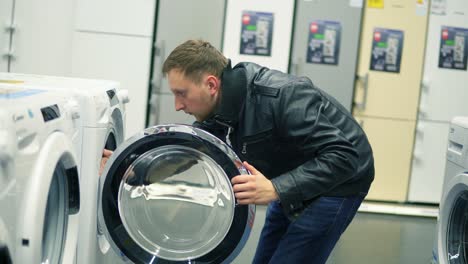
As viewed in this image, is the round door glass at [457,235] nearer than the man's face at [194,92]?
No

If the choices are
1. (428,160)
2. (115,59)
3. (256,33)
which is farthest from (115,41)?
(428,160)

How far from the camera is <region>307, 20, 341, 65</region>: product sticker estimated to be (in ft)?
16.9

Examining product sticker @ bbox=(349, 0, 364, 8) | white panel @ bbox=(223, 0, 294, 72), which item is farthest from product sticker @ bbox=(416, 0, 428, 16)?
white panel @ bbox=(223, 0, 294, 72)

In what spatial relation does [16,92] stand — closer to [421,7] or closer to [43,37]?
[43,37]

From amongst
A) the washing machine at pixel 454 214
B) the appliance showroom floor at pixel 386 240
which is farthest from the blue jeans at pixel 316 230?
the appliance showroom floor at pixel 386 240

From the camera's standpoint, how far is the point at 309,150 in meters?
2.03

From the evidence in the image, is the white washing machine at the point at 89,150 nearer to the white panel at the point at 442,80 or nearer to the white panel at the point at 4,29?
the white panel at the point at 4,29

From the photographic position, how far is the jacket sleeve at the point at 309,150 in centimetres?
197

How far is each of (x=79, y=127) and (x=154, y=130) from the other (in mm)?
298

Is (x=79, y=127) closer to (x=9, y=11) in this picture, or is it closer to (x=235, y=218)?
(x=235, y=218)

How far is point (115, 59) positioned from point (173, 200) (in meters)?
2.88

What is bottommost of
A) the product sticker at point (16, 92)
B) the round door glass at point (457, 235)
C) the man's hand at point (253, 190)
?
the round door glass at point (457, 235)

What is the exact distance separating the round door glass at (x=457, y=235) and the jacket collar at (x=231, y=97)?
54.0 inches

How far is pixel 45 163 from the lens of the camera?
5.12 ft
